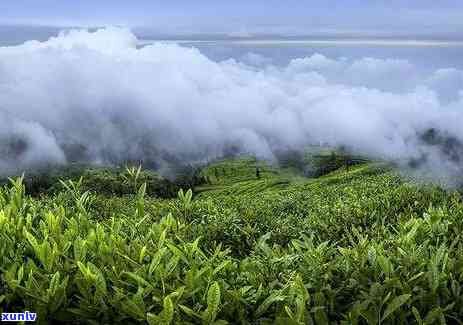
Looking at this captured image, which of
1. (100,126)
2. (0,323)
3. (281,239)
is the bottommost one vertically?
(100,126)

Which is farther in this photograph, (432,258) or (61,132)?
(61,132)

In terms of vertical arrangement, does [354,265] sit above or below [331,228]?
above

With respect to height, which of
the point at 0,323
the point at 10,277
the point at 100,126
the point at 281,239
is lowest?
the point at 100,126

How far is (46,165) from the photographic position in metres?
61.4

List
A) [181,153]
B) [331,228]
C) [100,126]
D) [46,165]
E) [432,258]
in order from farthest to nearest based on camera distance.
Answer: [100,126], [181,153], [46,165], [331,228], [432,258]

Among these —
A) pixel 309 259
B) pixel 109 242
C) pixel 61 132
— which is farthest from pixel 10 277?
pixel 61 132

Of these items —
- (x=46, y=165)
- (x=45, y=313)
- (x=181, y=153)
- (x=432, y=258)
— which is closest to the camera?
(x=45, y=313)

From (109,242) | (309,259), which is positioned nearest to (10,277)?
(109,242)

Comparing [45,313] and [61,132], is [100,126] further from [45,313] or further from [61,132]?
[45,313]

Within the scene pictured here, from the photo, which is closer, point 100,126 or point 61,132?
point 61,132

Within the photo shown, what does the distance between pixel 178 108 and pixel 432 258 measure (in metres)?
86.5

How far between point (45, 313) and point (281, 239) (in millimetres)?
3028

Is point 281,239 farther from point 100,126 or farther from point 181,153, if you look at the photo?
point 100,126

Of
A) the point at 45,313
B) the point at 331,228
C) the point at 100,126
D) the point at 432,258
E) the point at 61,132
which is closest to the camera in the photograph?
the point at 45,313
